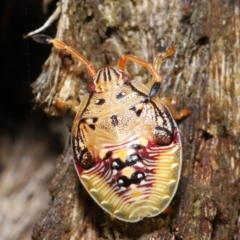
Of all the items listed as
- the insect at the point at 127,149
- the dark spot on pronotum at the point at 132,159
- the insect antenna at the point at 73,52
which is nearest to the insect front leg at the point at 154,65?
the insect at the point at 127,149

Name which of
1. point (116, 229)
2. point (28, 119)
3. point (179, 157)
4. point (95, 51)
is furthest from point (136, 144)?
point (28, 119)

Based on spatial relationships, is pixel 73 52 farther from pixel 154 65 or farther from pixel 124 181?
pixel 124 181

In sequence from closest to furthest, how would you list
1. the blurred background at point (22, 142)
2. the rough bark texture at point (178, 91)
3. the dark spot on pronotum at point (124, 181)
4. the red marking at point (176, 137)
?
the dark spot on pronotum at point (124, 181) < the red marking at point (176, 137) < the rough bark texture at point (178, 91) < the blurred background at point (22, 142)

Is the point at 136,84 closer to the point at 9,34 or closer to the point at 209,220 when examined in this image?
the point at 209,220

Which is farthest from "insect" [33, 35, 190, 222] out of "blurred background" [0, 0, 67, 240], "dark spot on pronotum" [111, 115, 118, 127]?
"blurred background" [0, 0, 67, 240]

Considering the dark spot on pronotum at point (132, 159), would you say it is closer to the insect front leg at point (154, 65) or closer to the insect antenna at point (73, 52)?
the insect front leg at point (154, 65)
